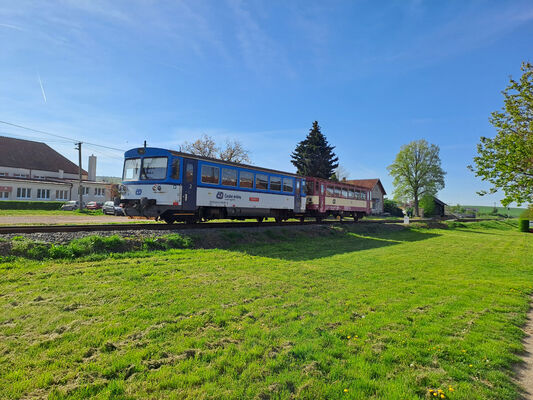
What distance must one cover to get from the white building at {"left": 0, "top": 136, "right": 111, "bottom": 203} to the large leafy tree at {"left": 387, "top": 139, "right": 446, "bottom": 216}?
5350 cm

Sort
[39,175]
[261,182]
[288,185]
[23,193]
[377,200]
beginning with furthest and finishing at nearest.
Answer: [377,200] < [39,175] < [23,193] < [288,185] < [261,182]

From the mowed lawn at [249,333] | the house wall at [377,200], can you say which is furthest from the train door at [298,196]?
the house wall at [377,200]

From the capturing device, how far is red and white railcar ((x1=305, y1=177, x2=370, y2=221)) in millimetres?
22047

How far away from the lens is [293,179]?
63.3 ft

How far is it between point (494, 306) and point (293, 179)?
14.1 metres

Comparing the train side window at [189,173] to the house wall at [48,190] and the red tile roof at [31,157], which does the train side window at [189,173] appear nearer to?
the house wall at [48,190]

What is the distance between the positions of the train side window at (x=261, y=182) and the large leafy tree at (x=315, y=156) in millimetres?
28191

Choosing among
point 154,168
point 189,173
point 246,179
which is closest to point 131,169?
point 154,168

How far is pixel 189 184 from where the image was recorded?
43.0ft

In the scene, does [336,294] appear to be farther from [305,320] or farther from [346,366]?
[346,366]

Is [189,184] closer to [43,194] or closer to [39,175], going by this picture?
[43,194]

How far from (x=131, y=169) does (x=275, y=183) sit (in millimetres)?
7740

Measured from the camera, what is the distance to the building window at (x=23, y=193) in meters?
42.4

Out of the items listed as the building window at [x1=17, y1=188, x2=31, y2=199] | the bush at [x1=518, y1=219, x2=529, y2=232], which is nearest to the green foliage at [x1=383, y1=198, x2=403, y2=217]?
the bush at [x1=518, y1=219, x2=529, y2=232]
